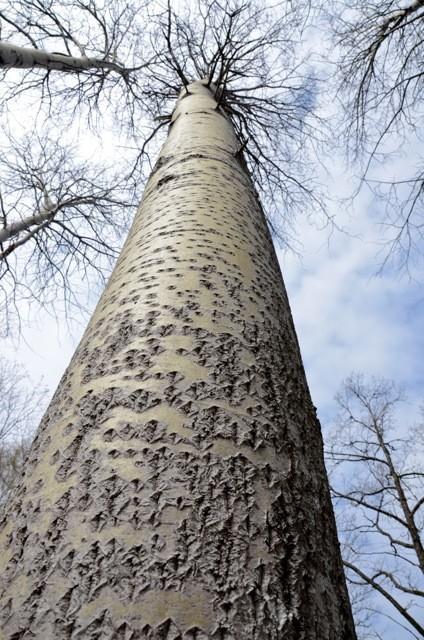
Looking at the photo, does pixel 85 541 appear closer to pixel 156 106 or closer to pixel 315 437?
pixel 315 437

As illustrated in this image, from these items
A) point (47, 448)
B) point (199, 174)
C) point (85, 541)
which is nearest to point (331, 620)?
point (85, 541)

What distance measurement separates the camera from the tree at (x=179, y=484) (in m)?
0.50

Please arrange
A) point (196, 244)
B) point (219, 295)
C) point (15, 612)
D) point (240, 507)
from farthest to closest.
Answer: point (196, 244) < point (219, 295) < point (240, 507) < point (15, 612)

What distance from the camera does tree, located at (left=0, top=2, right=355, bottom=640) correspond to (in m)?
0.50

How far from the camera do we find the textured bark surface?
50 centimetres

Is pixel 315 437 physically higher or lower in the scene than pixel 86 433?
higher

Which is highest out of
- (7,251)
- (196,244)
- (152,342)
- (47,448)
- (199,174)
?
(7,251)

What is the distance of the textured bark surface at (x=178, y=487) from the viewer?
1.63ft

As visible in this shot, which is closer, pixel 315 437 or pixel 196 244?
pixel 315 437

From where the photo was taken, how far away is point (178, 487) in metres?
0.60

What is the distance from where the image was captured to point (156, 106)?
20.4 ft

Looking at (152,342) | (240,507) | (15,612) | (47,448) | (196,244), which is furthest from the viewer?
(196,244)

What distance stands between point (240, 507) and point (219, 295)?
0.49 m

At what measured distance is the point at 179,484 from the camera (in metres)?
0.60
